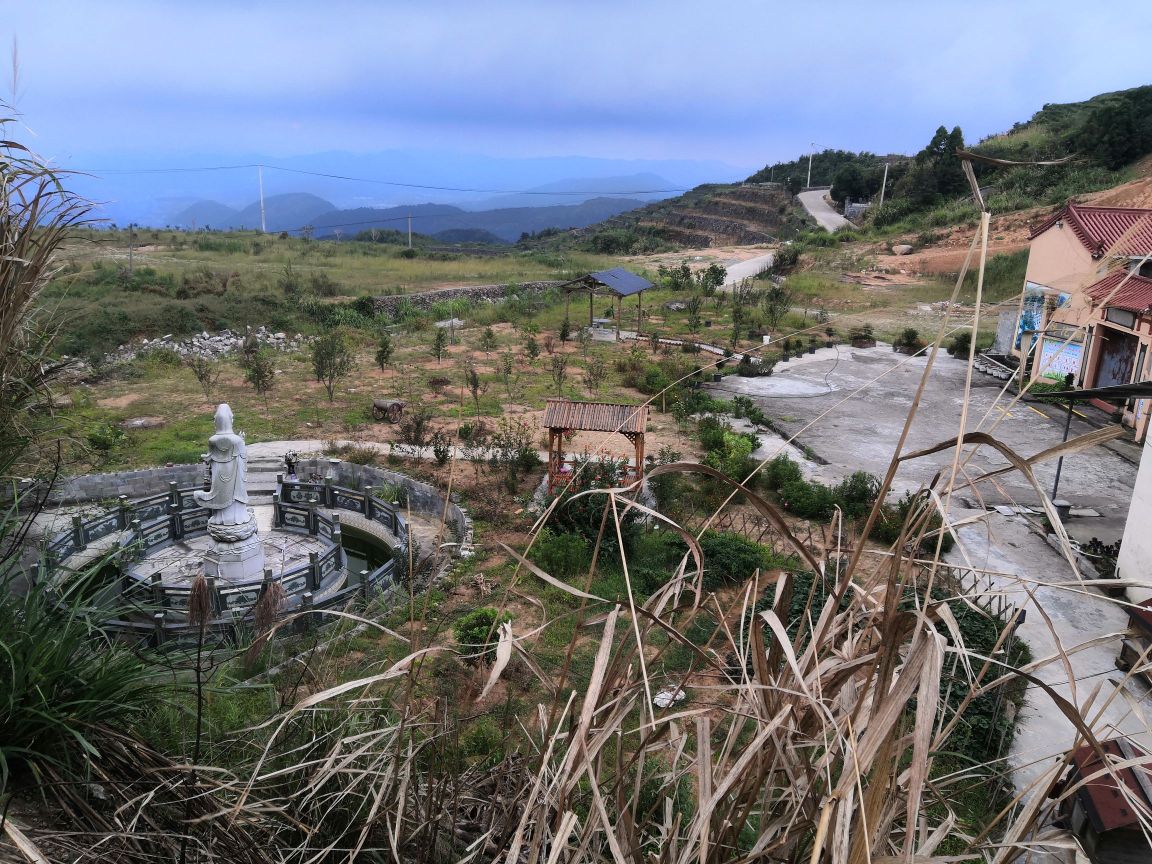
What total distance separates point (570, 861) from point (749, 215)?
203 ft

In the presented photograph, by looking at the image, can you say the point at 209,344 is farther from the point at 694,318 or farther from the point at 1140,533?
the point at 1140,533

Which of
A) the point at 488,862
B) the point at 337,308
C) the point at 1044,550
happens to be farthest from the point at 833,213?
the point at 488,862

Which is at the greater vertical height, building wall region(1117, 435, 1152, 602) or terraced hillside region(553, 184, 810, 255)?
terraced hillside region(553, 184, 810, 255)

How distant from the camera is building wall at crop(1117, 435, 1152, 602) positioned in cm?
814

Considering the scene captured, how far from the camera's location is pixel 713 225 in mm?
57688

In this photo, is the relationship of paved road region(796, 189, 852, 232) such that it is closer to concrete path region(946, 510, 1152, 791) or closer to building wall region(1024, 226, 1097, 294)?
building wall region(1024, 226, 1097, 294)

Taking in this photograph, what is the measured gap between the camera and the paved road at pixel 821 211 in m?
49.0

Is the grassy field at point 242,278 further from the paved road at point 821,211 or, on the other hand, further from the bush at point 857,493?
the paved road at point 821,211

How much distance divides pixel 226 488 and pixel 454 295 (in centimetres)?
2363

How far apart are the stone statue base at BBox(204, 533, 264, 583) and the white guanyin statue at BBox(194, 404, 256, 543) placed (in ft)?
0.24

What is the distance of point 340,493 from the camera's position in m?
10.6

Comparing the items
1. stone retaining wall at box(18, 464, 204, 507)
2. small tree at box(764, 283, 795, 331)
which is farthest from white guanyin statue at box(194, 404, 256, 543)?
small tree at box(764, 283, 795, 331)

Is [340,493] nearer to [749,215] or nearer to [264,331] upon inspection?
[264,331]

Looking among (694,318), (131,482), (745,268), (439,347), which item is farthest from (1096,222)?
(745,268)
